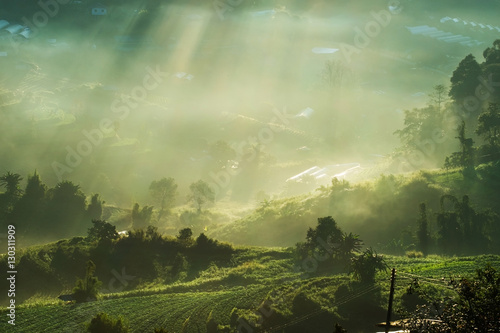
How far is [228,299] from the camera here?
1943 inches

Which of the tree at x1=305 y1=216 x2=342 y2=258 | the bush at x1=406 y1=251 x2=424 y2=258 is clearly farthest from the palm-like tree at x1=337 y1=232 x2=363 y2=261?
the bush at x1=406 y1=251 x2=424 y2=258

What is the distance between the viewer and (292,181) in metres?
135

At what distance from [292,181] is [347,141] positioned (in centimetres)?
5301

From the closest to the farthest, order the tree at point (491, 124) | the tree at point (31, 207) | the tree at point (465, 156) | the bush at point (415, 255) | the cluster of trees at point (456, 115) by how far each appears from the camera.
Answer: the bush at point (415, 255)
the tree at point (465, 156)
the tree at point (491, 124)
the tree at point (31, 207)
the cluster of trees at point (456, 115)

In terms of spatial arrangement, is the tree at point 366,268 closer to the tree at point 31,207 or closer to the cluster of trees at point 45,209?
the cluster of trees at point 45,209

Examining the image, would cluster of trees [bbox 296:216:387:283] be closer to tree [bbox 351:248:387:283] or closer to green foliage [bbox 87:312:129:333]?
tree [bbox 351:248:387:283]

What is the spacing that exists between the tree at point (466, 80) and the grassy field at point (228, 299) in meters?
65.7

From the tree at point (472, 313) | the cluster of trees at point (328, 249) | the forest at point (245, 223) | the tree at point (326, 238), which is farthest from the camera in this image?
the tree at point (326, 238)

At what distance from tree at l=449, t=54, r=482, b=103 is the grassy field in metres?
65.7

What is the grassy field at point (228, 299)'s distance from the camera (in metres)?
45.0

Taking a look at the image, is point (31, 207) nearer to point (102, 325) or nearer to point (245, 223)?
point (245, 223)

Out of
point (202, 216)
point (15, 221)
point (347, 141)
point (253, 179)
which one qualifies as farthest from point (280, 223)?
point (347, 141)

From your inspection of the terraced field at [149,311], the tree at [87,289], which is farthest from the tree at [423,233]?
the tree at [87,289]

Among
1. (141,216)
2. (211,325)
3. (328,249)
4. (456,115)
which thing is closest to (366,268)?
(328,249)
